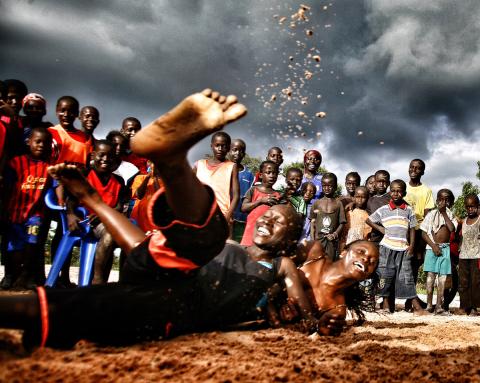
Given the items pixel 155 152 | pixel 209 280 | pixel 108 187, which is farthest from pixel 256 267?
pixel 108 187

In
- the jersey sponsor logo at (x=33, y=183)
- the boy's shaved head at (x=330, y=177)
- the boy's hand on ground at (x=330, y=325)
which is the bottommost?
the boy's hand on ground at (x=330, y=325)

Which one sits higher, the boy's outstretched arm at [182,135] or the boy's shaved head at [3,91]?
the boy's shaved head at [3,91]

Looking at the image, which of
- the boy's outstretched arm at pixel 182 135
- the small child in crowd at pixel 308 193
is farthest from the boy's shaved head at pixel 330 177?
the boy's outstretched arm at pixel 182 135

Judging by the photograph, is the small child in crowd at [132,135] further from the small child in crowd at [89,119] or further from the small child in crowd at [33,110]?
the small child in crowd at [33,110]

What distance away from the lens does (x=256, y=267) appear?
282 cm

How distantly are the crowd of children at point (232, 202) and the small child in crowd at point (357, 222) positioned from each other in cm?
2

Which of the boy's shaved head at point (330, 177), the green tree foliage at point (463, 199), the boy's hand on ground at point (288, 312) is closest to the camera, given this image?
the boy's hand on ground at point (288, 312)

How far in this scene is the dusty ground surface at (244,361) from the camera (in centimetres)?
176

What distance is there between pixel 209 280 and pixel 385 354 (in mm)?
1180

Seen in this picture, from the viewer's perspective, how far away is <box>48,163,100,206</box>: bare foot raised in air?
2584mm

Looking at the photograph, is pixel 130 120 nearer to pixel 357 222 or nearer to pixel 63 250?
pixel 63 250

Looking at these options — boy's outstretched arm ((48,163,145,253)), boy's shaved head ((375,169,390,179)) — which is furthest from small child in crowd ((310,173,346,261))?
boy's outstretched arm ((48,163,145,253))

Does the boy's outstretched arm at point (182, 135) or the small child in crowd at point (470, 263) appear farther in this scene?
the small child in crowd at point (470, 263)

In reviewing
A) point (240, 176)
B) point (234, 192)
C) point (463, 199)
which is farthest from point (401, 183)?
point (463, 199)
